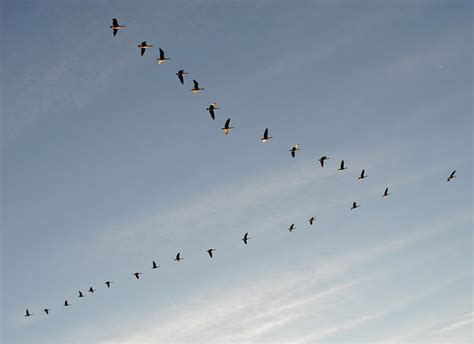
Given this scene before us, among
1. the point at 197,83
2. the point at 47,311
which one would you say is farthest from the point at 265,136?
the point at 47,311

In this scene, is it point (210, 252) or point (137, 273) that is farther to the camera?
point (137, 273)

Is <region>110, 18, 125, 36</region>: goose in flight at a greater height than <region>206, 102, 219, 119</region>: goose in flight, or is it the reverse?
<region>110, 18, 125, 36</region>: goose in flight

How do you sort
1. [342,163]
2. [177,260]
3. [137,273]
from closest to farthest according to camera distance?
1. [342,163]
2. [177,260]
3. [137,273]

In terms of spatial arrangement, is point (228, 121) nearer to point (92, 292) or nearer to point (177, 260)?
point (177, 260)

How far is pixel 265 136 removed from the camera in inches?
3214

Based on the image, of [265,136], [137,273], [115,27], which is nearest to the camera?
[115,27]

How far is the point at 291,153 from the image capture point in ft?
273

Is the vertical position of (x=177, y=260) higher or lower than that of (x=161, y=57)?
lower

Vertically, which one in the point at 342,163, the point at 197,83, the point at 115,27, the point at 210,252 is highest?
the point at 115,27

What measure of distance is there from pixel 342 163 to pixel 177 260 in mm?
32678

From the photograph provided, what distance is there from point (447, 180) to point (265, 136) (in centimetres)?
3578

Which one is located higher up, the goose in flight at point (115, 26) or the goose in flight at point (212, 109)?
the goose in flight at point (115, 26)

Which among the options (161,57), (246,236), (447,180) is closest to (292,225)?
(246,236)

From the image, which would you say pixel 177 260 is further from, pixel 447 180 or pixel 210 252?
pixel 447 180
